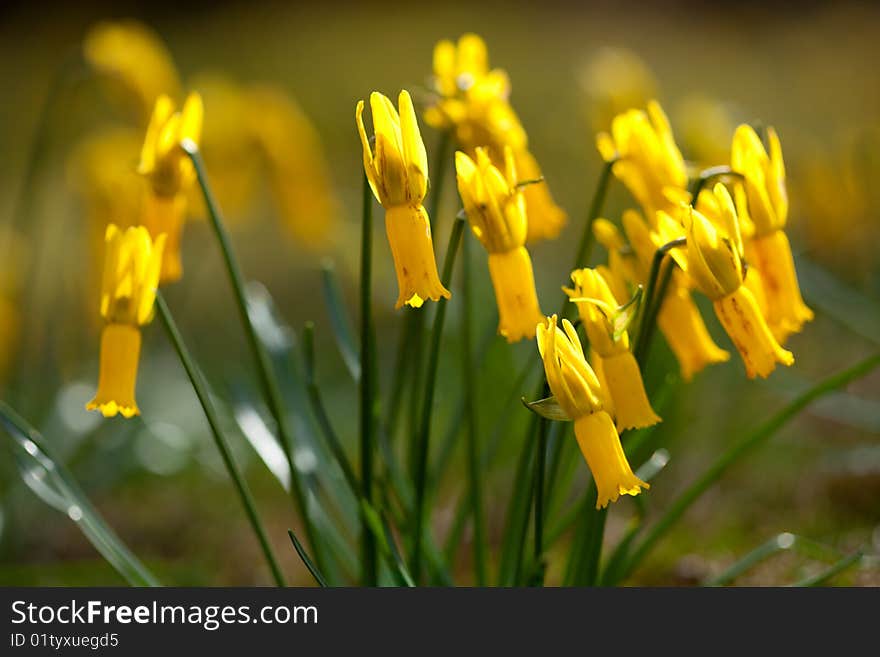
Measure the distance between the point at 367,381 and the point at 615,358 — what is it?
1.14 ft

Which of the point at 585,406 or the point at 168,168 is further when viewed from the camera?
the point at 168,168

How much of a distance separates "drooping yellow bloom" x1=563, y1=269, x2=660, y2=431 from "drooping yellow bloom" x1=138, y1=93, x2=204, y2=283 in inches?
22.8

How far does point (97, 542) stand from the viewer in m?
1.40

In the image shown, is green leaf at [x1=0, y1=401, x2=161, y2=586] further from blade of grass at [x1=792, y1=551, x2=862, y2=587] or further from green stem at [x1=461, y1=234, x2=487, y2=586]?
blade of grass at [x1=792, y1=551, x2=862, y2=587]

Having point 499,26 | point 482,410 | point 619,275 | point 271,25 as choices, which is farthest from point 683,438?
point 271,25

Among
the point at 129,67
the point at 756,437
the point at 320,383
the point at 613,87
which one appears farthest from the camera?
the point at 320,383

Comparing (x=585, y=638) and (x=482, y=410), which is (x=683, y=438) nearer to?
(x=482, y=410)

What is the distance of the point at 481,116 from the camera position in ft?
4.68

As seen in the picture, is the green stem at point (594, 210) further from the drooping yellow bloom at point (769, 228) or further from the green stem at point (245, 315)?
the green stem at point (245, 315)

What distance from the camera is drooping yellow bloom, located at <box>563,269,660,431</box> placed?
1180 mm

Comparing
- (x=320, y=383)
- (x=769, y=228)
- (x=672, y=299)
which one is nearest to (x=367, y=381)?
(x=672, y=299)

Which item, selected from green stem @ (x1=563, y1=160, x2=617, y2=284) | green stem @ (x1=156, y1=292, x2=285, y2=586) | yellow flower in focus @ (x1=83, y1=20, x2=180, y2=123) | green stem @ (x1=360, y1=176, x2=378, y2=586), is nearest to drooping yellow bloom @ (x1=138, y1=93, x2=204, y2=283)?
green stem @ (x1=156, y1=292, x2=285, y2=586)

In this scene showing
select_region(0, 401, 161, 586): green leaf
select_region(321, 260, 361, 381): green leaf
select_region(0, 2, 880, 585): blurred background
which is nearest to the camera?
select_region(0, 401, 161, 586): green leaf

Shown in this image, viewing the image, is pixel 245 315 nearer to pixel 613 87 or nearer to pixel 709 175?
pixel 709 175
